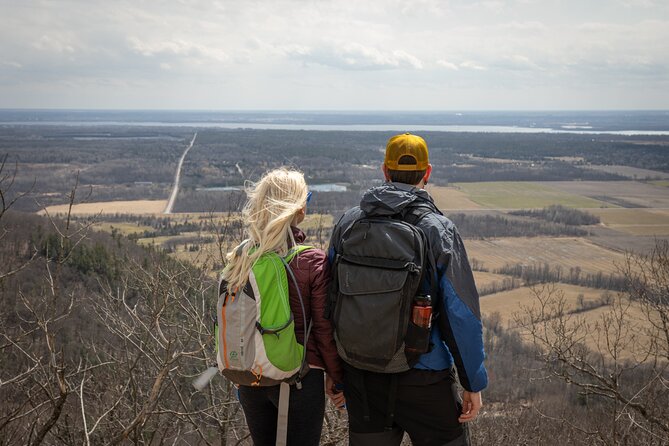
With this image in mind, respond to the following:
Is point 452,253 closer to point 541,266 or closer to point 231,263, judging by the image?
point 231,263

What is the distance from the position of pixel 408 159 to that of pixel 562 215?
7279cm

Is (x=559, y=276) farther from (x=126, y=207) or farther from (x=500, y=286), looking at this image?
(x=126, y=207)

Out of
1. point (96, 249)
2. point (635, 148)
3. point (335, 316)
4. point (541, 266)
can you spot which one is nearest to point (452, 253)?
point (335, 316)

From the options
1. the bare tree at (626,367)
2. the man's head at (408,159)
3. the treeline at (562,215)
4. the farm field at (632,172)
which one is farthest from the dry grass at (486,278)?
the farm field at (632,172)

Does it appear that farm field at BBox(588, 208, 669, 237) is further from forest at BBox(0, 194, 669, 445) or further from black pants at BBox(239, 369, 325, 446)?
black pants at BBox(239, 369, 325, 446)

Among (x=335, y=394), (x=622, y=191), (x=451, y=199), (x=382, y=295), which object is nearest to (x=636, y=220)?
(x=451, y=199)

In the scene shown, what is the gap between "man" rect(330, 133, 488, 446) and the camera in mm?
2652

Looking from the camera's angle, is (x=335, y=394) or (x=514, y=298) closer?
(x=335, y=394)

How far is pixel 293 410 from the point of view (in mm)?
2820

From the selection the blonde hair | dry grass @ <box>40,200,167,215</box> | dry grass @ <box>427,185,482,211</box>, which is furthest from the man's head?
dry grass @ <box>427,185,482,211</box>

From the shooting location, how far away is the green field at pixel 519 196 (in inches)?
3022

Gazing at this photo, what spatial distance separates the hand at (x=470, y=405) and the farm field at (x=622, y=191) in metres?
77.5

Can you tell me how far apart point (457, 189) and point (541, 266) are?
36.9 meters

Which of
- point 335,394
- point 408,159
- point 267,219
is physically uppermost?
point 408,159
